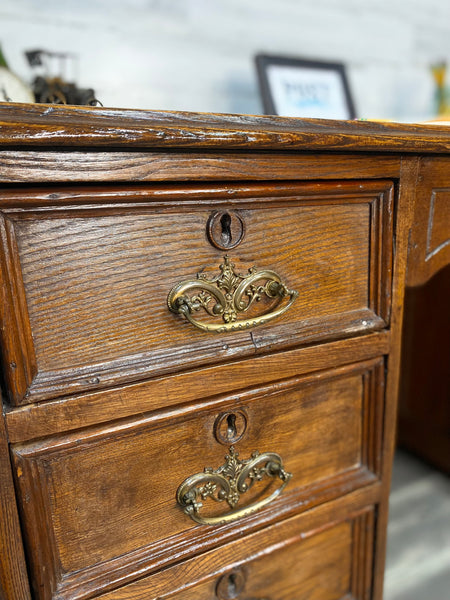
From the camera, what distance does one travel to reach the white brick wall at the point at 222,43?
32.2 inches

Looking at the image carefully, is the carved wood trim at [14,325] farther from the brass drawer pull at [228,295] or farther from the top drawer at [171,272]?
the brass drawer pull at [228,295]

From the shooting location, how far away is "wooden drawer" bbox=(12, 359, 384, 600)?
16.7 inches

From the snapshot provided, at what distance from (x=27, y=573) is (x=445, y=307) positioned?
3.49 ft

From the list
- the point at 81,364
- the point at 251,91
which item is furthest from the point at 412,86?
the point at 81,364

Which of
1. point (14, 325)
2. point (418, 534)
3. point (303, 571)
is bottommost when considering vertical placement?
point (418, 534)

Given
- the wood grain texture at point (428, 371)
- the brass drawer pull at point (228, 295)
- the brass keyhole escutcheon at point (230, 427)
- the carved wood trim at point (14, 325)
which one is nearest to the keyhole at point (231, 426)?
the brass keyhole escutcheon at point (230, 427)

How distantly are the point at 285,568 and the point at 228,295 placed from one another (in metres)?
0.39

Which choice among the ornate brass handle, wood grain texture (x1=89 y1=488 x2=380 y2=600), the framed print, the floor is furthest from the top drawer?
the floor

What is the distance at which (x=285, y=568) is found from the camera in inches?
23.4

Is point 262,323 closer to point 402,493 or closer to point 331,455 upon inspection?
point 331,455

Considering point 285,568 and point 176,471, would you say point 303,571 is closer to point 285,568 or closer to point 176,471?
point 285,568

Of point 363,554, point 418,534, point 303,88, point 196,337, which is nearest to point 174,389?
point 196,337

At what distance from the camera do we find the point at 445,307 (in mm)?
1148

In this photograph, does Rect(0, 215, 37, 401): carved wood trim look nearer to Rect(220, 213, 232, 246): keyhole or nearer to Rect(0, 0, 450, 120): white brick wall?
Rect(220, 213, 232, 246): keyhole
